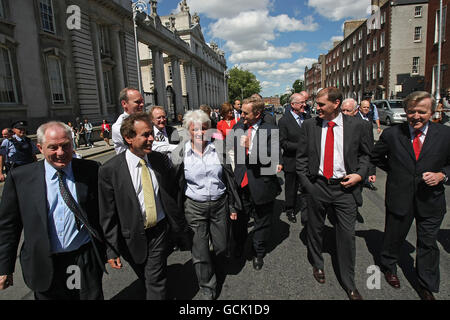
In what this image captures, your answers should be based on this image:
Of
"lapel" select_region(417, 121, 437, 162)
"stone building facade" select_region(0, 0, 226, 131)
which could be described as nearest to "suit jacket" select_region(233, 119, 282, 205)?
"lapel" select_region(417, 121, 437, 162)

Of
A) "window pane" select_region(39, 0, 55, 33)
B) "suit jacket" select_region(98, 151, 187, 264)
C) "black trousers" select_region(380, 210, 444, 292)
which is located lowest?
"black trousers" select_region(380, 210, 444, 292)

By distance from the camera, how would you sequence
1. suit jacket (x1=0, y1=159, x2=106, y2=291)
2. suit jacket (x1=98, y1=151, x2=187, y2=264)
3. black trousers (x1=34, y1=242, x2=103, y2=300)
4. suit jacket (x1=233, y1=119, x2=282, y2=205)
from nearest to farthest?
suit jacket (x1=0, y1=159, x2=106, y2=291)
black trousers (x1=34, y1=242, x2=103, y2=300)
suit jacket (x1=98, y1=151, x2=187, y2=264)
suit jacket (x1=233, y1=119, x2=282, y2=205)

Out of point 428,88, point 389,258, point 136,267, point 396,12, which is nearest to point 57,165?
point 136,267

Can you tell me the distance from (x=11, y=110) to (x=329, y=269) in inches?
664

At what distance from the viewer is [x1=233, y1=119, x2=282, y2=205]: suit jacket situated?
3.25 m

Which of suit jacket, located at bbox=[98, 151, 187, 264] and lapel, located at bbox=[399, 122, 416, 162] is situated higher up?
lapel, located at bbox=[399, 122, 416, 162]

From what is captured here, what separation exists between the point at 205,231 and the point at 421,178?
7.18ft

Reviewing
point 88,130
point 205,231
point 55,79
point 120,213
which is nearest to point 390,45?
point 88,130

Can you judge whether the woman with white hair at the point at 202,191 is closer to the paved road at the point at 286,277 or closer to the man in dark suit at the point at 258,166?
the paved road at the point at 286,277

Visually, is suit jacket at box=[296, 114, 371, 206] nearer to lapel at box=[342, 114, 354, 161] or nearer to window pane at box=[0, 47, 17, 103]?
lapel at box=[342, 114, 354, 161]

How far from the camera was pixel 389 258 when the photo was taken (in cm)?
291

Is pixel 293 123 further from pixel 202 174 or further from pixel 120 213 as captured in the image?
pixel 120 213

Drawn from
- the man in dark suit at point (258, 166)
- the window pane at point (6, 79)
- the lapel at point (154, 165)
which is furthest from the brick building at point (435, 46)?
the window pane at point (6, 79)
